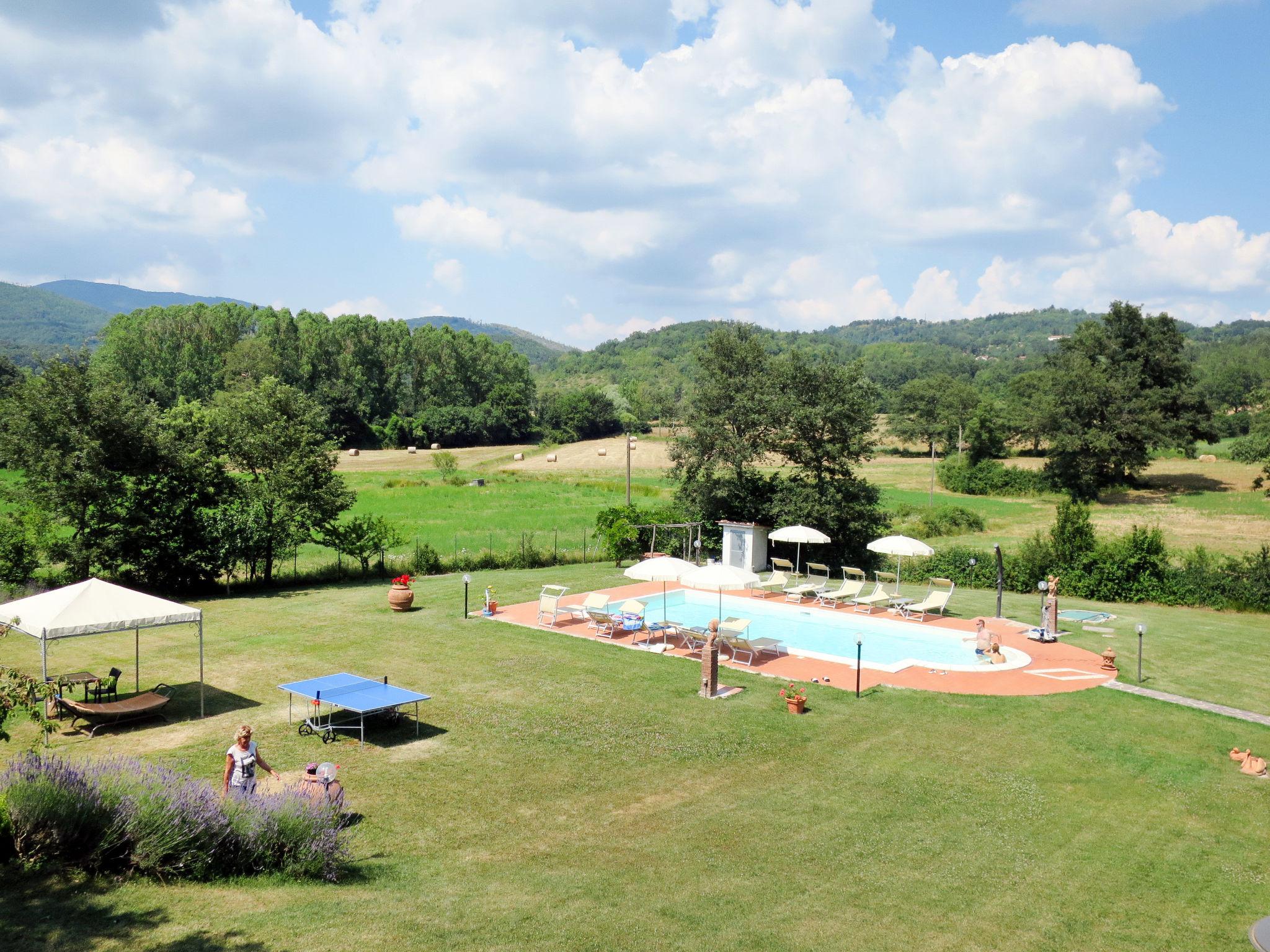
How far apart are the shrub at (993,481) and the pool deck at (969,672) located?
45540mm

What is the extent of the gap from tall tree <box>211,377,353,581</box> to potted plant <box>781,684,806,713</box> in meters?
15.1

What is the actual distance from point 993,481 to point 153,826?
63.0 meters

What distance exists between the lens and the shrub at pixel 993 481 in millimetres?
60688

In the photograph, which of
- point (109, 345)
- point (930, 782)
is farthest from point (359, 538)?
point (109, 345)

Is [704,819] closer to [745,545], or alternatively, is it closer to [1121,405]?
[745,545]

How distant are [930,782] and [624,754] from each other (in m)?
3.78

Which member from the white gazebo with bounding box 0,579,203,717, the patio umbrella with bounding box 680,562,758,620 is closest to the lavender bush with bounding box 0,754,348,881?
the white gazebo with bounding box 0,579,203,717

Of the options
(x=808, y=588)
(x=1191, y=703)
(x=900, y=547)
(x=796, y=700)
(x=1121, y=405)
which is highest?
(x=1121, y=405)

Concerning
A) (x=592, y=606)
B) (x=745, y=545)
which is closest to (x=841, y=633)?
(x=592, y=606)

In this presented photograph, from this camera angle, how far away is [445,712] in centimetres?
1280

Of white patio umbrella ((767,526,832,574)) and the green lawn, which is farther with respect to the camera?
white patio umbrella ((767,526,832,574))

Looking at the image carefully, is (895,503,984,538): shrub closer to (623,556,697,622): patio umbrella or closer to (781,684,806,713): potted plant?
(623,556,697,622): patio umbrella

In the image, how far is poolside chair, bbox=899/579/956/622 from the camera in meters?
20.2

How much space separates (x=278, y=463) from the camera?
24.0m
